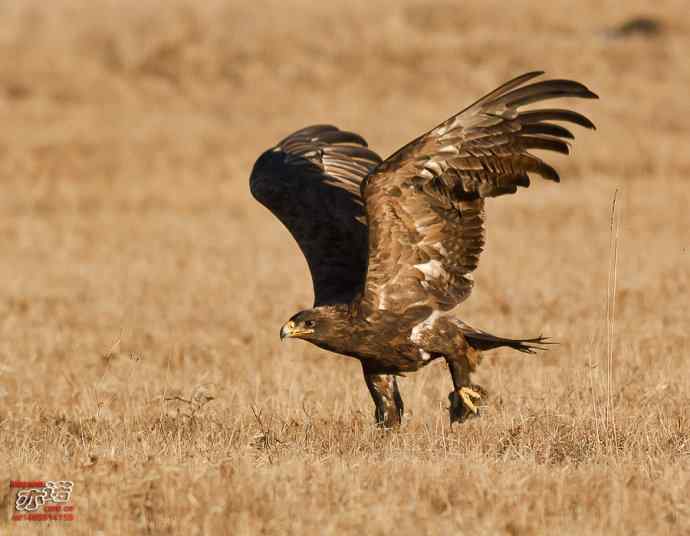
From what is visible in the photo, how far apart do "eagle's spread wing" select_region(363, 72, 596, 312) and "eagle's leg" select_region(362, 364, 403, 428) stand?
1.69 feet

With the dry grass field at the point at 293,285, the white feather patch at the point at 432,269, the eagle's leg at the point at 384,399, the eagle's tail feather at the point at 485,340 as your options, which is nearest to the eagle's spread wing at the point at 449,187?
the white feather patch at the point at 432,269

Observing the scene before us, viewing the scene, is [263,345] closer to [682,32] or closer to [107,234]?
[107,234]

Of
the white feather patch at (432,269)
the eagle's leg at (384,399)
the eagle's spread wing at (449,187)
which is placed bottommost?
the eagle's leg at (384,399)

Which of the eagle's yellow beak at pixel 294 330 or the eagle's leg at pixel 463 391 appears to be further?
the eagle's leg at pixel 463 391

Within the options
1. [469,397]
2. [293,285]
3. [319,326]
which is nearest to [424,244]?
[319,326]

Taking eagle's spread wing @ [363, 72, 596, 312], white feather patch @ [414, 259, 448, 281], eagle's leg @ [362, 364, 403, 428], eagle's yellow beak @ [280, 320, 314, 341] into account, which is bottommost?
eagle's leg @ [362, 364, 403, 428]

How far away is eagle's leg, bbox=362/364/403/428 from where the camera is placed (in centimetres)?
778

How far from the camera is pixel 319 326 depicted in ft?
24.0

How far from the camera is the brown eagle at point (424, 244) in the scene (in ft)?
23.4

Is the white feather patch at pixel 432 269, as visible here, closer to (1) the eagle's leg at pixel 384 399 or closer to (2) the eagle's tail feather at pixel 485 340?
(2) the eagle's tail feather at pixel 485 340

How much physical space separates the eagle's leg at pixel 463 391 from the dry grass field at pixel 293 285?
12cm

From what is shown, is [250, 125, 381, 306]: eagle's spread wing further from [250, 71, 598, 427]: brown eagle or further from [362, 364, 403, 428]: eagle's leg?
[362, 364, 403, 428]: eagle's leg

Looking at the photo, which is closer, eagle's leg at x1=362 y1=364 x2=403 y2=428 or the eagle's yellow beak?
the eagle's yellow beak

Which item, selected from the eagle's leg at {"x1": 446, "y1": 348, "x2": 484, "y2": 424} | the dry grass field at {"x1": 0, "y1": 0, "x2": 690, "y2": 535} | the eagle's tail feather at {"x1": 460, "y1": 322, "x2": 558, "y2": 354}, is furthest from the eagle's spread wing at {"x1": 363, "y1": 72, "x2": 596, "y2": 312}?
the dry grass field at {"x1": 0, "y1": 0, "x2": 690, "y2": 535}
